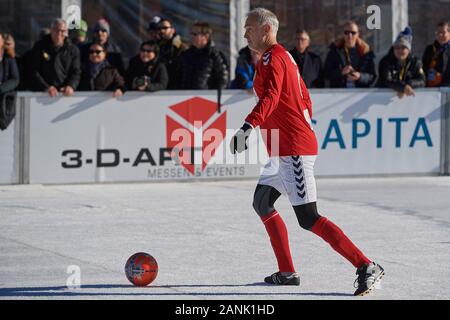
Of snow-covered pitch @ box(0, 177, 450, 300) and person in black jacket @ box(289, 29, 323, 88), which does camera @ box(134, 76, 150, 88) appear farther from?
person in black jacket @ box(289, 29, 323, 88)

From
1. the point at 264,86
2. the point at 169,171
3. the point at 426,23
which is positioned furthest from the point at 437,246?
the point at 426,23

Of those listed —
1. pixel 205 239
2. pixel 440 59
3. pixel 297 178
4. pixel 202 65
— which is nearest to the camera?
pixel 297 178

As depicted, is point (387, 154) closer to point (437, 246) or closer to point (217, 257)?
point (437, 246)

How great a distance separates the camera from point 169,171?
15789 millimetres

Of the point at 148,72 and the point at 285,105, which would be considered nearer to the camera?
the point at 285,105

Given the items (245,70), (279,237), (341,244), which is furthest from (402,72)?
(341,244)

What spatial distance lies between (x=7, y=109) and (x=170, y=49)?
241cm

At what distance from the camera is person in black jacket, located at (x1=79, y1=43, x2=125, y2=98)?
1576 cm

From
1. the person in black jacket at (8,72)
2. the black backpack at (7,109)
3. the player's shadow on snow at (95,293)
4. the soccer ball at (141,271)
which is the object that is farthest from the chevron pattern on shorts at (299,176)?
the person in black jacket at (8,72)

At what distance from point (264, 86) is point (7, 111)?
24.4 feet

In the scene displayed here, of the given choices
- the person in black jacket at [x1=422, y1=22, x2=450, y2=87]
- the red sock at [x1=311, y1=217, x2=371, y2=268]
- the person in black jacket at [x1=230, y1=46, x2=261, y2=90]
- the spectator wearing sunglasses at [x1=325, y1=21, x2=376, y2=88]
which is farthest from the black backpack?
the red sock at [x1=311, y1=217, x2=371, y2=268]

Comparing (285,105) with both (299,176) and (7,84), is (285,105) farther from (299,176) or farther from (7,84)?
(7,84)

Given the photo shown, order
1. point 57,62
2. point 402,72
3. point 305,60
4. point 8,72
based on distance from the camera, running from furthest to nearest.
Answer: point 402,72, point 305,60, point 57,62, point 8,72

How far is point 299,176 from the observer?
27.5ft
